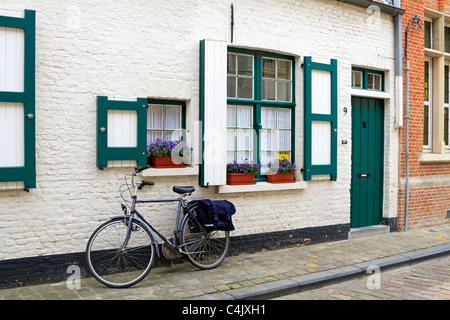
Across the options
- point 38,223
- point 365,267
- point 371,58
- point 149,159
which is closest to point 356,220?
point 365,267

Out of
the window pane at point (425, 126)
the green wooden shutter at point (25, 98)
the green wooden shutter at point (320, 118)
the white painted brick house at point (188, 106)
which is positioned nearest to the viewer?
the green wooden shutter at point (25, 98)

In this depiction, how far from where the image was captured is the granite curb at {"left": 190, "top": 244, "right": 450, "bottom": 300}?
523cm

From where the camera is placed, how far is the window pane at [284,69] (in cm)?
780

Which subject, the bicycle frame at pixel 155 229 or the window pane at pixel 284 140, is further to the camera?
the window pane at pixel 284 140

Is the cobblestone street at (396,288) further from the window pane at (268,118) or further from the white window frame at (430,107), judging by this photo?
the white window frame at (430,107)

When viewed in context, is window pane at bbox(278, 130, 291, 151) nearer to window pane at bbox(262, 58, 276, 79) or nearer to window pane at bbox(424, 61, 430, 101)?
window pane at bbox(262, 58, 276, 79)

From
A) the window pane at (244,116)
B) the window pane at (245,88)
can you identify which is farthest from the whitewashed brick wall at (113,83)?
the window pane at (244,116)

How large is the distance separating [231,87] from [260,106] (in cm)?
62

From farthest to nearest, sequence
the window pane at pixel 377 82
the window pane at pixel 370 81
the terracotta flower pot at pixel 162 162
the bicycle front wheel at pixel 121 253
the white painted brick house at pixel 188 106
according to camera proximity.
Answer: the window pane at pixel 377 82 → the window pane at pixel 370 81 → the terracotta flower pot at pixel 162 162 → the bicycle front wheel at pixel 121 253 → the white painted brick house at pixel 188 106

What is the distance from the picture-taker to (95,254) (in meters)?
5.70

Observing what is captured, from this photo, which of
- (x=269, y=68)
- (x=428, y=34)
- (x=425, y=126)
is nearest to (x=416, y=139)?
(x=425, y=126)

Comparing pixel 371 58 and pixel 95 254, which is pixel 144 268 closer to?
pixel 95 254

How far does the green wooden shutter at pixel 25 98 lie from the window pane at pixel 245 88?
3.19 meters
